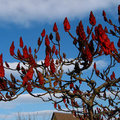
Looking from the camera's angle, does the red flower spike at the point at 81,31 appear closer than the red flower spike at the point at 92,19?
Yes

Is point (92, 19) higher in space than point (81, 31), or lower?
higher

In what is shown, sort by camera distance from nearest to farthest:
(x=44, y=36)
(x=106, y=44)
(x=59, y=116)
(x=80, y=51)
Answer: (x=106, y=44), (x=80, y=51), (x=44, y=36), (x=59, y=116)

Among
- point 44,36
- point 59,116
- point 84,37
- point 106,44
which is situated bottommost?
point 59,116

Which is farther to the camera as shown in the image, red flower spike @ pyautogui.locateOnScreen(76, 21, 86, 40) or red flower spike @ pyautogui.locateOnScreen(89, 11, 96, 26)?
red flower spike @ pyautogui.locateOnScreen(89, 11, 96, 26)

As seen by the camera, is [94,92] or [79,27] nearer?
[79,27]

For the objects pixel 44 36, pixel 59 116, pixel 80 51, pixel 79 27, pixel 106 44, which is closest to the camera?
pixel 106 44

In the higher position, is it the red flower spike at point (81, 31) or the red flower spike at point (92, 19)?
the red flower spike at point (92, 19)

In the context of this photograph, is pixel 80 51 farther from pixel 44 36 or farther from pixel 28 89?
pixel 28 89

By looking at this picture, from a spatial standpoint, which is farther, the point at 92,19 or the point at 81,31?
the point at 92,19

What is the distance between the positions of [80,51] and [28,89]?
138cm

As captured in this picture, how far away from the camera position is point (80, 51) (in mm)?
4180

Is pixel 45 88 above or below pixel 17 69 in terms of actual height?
below

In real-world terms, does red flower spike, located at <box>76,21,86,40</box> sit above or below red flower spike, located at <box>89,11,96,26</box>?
below

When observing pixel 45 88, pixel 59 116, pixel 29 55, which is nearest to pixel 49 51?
pixel 29 55
